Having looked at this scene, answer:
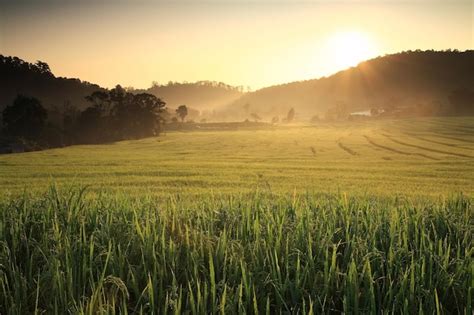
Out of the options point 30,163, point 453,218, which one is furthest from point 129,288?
point 30,163

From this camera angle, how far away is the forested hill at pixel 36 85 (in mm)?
104875

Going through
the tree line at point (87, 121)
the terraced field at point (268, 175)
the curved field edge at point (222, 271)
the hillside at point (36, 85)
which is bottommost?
the terraced field at point (268, 175)

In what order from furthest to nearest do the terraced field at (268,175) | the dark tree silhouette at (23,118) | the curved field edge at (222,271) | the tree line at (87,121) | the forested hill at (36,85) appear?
the forested hill at (36,85) < the tree line at (87,121) < the dark tree silhouette at (23,118) < the terraced field at (268,175) < the curved field edge at (222,271)

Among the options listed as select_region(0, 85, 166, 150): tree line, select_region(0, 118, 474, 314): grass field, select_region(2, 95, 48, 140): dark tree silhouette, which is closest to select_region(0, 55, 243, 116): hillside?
select_region(0, 85, 166, 150): tree line

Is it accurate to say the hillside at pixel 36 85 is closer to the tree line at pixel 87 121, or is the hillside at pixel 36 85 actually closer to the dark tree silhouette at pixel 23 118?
the tree line at pixel 87 121

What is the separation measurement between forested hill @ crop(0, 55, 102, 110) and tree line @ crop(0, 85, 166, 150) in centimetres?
1804

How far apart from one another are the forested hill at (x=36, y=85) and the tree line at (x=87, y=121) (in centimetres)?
1804

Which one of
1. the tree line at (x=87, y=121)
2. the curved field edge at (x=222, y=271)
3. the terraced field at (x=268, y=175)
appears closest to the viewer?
the curved field edge at (x=222, y=271)

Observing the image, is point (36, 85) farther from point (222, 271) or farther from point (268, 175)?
point (222, 271)

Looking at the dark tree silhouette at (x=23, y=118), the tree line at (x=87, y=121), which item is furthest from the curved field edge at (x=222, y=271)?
the dark tree silhouette at (x=23, y=118)

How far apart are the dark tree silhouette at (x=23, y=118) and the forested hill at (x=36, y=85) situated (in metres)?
31.9

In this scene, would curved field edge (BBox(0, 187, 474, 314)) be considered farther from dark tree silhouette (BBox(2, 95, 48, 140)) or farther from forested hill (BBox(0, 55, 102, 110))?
forested hill (BBox(0, 55, 102, 110))

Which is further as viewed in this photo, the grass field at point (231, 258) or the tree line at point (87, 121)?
the tree line at point (87, 121)

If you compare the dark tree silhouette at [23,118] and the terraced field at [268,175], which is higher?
the dark tree silhouette at [23,118]
